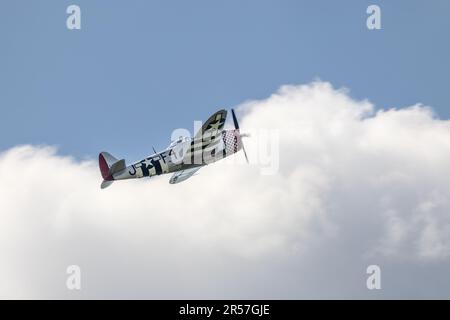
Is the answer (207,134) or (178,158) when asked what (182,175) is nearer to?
(178,158)

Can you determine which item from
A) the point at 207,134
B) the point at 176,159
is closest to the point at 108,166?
the point at 176,159

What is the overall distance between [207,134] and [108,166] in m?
10.1

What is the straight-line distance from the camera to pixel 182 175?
6762cm

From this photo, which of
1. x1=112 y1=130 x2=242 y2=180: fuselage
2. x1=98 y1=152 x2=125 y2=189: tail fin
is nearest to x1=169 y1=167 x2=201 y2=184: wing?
x1=112 y1=130 x2=242 y2=180: fuselage

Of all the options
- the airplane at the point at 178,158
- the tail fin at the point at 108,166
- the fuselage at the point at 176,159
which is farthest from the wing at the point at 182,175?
the tail fin at the point at 108,166

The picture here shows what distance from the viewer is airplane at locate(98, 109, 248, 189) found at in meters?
69.0

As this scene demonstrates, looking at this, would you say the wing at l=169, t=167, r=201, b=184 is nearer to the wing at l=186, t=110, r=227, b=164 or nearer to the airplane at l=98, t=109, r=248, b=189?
the airplane at l=98, t=109, r=248, b=189

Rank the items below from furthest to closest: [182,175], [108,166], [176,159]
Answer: [176,159], [108,166], [182,175]

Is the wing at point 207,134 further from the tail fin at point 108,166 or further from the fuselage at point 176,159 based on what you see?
the tail fin at point 108,166

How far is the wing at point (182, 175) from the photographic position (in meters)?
67.1
